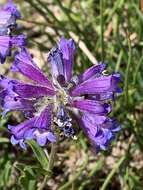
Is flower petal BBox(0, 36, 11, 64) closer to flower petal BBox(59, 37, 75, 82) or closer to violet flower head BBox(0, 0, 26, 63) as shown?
violet flower head BBox(0, 0, 26, 63)

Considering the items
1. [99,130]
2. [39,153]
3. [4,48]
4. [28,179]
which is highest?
[4,48]

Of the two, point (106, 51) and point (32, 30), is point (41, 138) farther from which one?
point (32, 30)

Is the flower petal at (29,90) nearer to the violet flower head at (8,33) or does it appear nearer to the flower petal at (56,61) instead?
the flower petal at (56,61)

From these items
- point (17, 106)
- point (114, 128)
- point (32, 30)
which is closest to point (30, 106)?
point (17, 106)

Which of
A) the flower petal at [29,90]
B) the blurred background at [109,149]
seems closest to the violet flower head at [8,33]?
the flower petal at [29,90]

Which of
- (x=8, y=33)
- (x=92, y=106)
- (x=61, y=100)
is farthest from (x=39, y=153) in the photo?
(x=8, y=33)

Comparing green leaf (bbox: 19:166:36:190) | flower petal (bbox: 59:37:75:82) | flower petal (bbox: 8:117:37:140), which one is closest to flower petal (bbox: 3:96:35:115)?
flower petal (bbox: 8:117:37:140)

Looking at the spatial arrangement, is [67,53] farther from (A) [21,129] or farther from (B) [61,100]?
(A) [21,129]
